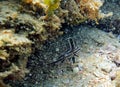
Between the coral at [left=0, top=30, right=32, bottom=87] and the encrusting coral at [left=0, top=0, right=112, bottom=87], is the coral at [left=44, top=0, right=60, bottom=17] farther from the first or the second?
the coral at [left=0, top=30, right=32, bottom=87]

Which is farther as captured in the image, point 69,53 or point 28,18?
point 69,53

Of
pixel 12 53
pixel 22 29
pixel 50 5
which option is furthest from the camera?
pixel 50 5

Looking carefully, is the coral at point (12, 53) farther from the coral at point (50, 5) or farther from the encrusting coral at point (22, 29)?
the coral at point (50, 5)

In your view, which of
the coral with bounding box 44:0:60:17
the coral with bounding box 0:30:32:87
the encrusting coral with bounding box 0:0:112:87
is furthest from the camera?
the coral with bounding box 44:0:60:17

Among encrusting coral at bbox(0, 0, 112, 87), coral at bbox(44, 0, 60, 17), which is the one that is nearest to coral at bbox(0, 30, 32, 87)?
encrusting coral at bbox(0, 0, 112, 87)

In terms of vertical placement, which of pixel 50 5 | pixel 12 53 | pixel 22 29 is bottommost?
pixel 12 53

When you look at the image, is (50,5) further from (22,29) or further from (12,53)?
(12,53)

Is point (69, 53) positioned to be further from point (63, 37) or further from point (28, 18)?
point (28, 18)

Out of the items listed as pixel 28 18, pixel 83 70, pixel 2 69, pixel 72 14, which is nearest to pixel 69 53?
pixel 83 70

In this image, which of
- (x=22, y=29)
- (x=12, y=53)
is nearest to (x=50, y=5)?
(x=22, y=29)

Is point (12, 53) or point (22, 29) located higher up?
point (22, 29)

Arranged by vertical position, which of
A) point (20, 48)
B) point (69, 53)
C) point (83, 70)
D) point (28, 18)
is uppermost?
point (28, 18)
